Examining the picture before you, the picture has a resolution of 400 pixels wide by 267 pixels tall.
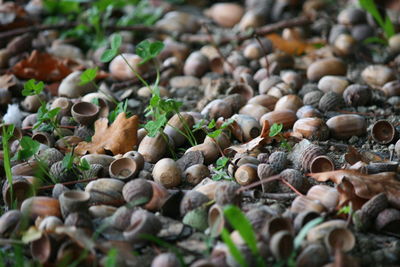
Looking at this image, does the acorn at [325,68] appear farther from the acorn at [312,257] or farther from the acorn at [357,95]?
the acorn at [312,257]

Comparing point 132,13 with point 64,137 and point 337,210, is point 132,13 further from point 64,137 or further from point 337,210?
point 337,210

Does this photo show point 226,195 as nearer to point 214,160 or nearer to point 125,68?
point 214,160

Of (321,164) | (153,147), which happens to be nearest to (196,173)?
(153,147)

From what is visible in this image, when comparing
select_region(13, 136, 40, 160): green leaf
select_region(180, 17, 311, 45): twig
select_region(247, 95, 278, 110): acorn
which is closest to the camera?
select_region(13, 136, 40, 160): green leaf

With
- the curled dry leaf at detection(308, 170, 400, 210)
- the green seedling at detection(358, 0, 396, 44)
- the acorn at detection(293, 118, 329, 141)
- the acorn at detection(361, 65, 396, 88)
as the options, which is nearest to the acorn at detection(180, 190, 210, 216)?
the curled dry leaf at detection(308, 170, 400, 210)

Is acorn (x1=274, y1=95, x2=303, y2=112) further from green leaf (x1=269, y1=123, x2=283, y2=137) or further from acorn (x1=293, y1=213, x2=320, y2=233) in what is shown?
acorn (x1=293, y1=213, x2=320, y2=233)
